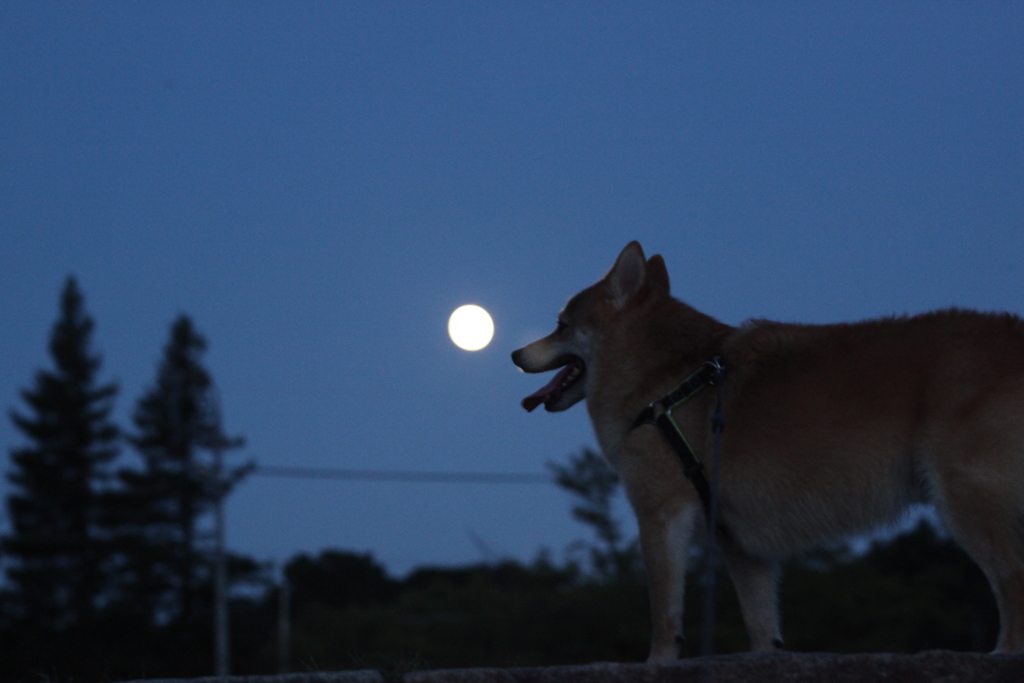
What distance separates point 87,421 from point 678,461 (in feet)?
220

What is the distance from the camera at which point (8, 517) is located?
63.3 m

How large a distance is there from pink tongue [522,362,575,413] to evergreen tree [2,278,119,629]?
59439 mm

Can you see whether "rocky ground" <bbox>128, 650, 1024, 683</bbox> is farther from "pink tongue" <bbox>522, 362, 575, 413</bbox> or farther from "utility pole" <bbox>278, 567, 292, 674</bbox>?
"utility pole" <bbox>278, 567, 292, 674</bbox>

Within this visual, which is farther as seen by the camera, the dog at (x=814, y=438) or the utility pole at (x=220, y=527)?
the utility pole at (x=220, y=527)

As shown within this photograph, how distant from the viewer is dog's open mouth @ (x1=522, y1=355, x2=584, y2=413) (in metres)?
6.86

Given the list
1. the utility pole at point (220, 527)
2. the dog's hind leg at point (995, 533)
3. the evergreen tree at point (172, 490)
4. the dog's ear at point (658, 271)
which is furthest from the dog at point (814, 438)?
the evergreen tree at point (172, 490)

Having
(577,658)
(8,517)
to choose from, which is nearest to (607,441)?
(577,658)

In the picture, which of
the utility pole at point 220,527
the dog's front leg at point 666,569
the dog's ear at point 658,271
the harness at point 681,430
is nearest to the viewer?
the dog's front leg at point 666,569

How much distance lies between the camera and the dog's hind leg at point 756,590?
5941 mm

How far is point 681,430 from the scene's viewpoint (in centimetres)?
585

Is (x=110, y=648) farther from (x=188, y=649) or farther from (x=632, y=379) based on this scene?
(x=632, y=379)

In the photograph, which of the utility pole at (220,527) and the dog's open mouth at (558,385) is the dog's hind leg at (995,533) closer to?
the dog's open mouth at (558,385)

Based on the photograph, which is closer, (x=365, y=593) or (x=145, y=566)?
(x=145, y=566)

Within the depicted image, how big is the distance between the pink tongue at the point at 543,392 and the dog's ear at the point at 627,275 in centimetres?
62
